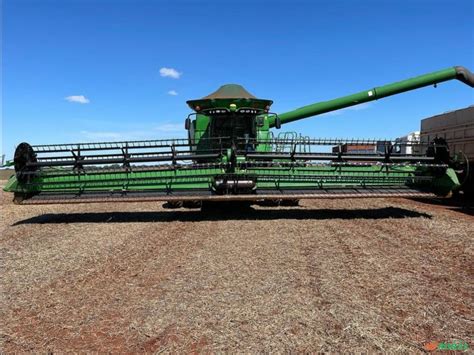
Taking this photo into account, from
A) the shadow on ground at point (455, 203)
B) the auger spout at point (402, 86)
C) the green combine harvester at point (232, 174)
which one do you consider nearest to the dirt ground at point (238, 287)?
the green combine harvester at point (232, 174)

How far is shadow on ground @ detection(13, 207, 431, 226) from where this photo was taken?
8.38 m

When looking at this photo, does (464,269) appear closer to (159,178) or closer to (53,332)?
(53,332)

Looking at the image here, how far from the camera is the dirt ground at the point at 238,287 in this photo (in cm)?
299

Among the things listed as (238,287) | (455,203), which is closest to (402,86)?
(455,203)

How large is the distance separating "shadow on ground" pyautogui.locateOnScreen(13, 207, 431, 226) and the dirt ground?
34.4 inches

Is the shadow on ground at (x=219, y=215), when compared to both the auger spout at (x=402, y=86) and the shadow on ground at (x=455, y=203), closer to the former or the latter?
the shadow on ground at (x=455, y=203)

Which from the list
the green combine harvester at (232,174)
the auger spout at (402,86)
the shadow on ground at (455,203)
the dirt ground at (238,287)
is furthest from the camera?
the auger spout at (402,86)

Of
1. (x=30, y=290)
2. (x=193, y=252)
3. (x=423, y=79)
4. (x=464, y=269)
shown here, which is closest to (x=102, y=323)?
(x=30, y=290)

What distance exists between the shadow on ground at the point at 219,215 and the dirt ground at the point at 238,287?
87 centimetres

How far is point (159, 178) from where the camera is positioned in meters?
8.18

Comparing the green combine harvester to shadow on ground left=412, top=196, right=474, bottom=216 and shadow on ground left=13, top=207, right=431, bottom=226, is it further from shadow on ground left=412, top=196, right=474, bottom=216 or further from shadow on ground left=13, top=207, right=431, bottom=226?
shadow on ground left=412, top=196, right=474, bottom=216

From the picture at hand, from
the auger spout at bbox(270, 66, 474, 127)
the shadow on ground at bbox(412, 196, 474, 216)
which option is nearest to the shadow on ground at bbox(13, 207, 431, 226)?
the shadow on ground at bbox(412, 196, 474, 216)

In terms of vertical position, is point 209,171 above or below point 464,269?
above

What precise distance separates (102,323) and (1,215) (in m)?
7.81
